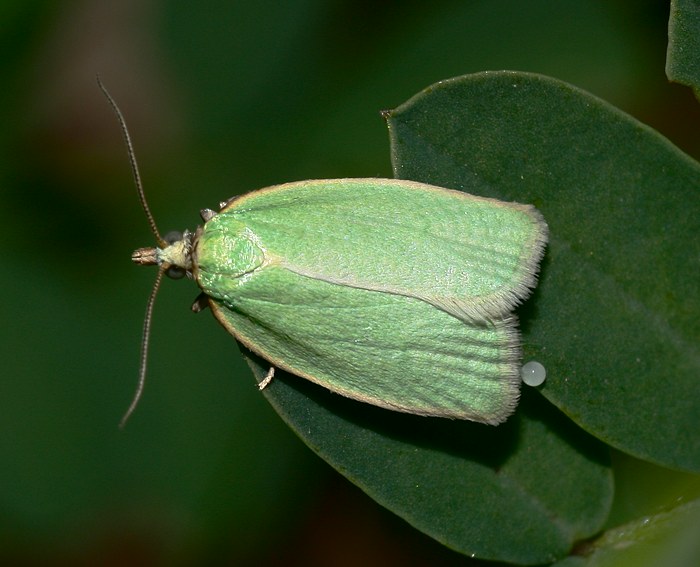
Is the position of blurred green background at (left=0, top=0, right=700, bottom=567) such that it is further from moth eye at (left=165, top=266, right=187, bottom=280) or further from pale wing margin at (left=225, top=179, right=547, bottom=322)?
pale wing margin at (left=225, top=179, right=547, bottom=322)

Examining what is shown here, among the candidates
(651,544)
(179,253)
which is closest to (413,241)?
(179,253)


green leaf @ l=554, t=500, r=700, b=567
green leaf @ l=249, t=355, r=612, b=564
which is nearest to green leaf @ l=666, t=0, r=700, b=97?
green leaf @ l=249, t=355, r=612, b=564

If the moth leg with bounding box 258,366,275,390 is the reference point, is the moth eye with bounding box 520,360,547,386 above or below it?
below

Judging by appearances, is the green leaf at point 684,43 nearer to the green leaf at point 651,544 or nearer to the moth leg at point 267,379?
the green leaf at point 651,544

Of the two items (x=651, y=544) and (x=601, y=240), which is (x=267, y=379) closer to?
Result: (x=601, y=240)

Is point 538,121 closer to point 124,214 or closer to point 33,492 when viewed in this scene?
point 124,214

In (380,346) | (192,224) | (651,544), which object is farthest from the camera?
(192,224)

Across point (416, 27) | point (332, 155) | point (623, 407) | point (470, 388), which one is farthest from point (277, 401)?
point (416, 27)
